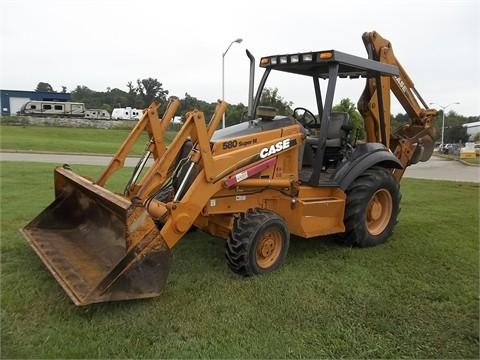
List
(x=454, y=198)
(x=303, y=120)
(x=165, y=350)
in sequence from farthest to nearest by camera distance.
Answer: (x=454, y=198)
(x=303, y=120)
(x=165, y=350)

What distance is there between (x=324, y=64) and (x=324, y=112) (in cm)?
72

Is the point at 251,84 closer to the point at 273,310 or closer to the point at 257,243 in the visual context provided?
the point at 257,243

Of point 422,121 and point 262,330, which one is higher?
point 422,121

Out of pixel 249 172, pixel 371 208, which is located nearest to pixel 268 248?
pixel 249 172

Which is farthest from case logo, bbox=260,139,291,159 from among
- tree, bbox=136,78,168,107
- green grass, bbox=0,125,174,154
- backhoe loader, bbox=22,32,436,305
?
tree, bbox=136,78,168,107

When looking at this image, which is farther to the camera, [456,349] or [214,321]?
[214,321]

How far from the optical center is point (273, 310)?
392 cm

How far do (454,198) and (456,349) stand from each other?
25.3 ft

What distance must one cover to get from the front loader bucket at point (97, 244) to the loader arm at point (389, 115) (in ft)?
13.5

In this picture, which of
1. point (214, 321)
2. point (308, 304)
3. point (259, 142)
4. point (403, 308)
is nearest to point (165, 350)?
point (214, 321)

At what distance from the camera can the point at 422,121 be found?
7785mm

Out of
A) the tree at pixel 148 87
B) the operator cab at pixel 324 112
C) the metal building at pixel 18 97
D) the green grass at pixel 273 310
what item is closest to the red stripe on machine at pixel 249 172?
the operator cab at pixel 324 112

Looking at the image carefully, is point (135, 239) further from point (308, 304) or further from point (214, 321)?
point (308, 304)

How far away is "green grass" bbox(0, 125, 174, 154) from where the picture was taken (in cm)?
2402
